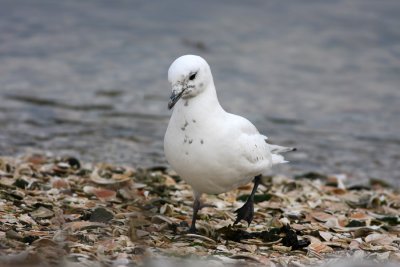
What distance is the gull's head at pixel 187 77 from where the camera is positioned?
492 cm

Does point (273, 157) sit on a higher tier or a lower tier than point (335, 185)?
higher

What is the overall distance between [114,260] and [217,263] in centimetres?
63

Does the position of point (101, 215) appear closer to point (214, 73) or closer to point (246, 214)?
point (246, 214)

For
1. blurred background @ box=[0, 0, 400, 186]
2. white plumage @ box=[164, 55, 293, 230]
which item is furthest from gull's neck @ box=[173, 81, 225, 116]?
blurred background @ box=[0, 0, 400, 186]

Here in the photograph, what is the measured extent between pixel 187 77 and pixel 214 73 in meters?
8.13

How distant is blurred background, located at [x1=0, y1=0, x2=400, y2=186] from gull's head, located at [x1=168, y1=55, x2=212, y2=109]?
127 inches

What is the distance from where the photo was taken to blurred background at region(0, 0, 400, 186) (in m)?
9.36

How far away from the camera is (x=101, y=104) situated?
11.0 meters

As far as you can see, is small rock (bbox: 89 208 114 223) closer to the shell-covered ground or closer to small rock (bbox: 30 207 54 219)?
the shell-covered ground

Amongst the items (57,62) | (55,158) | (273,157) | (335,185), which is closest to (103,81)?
(57,62)

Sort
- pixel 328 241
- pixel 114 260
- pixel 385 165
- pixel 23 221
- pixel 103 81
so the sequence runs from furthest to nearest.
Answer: pixel 103 81 → pixel 385 165 → pixel 328 241 → pixel 23 221 → pixel 114 260

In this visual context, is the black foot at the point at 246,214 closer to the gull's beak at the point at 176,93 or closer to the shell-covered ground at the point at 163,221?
the shell-covered ground at the point at 163,221

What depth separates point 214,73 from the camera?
13.1 meters

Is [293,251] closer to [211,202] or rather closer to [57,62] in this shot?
[211,202]
